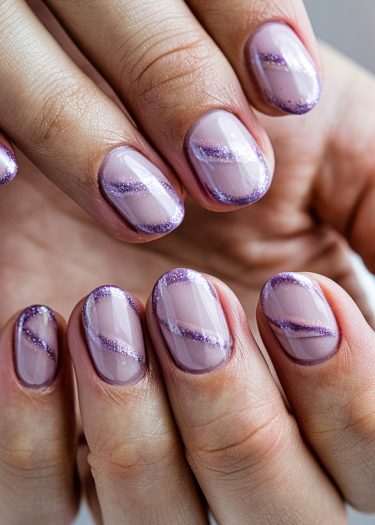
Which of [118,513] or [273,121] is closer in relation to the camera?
[118,513]

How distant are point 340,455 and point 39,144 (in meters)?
0.35

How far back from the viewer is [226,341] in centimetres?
55

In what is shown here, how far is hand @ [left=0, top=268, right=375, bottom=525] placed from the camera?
0.55m

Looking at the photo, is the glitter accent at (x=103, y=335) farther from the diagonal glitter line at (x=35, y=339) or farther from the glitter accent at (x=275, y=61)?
the glitter accent at (x=275, y=61)

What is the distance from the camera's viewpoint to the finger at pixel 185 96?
54 cm

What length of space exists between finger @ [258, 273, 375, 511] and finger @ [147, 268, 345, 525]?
17 mm

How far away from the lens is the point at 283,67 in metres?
0.55

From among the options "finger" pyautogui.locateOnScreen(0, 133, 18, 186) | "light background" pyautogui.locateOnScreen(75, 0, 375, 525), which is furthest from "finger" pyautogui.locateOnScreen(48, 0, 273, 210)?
"light background" pyautogui.locateOnScreen(75, 0, 375, 525)

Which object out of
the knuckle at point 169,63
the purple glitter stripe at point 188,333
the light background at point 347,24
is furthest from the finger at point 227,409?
the light background at point 347,24

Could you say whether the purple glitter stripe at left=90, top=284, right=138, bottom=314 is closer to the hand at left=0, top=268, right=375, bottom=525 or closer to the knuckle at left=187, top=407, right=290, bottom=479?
the hand at left=0, top=268, right=375, bottom=525

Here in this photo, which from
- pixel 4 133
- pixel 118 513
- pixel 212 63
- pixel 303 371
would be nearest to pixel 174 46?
pixel 212 63

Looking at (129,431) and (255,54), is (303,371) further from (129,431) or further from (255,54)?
(255,54)

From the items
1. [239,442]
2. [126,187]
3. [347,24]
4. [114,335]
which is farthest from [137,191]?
[347,24]

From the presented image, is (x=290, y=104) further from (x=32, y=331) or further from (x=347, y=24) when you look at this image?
(x=347, y=24)
